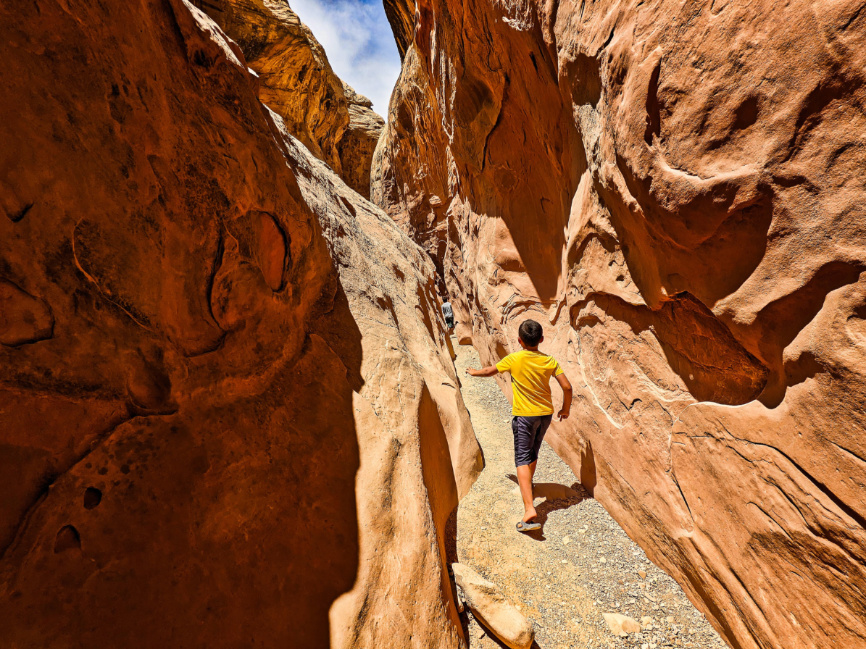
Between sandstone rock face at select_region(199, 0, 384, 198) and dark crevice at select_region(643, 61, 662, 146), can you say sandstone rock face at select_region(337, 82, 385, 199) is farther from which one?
dark crevice at select_region(643, 61, 662, 146)

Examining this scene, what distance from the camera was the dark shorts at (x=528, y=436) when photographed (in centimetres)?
245

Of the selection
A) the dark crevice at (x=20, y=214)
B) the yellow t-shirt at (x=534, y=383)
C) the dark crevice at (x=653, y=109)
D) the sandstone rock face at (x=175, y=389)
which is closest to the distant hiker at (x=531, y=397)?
the yellow t-shirt at (x=534, y=383)

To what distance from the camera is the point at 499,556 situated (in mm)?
2023

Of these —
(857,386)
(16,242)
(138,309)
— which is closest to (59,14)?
(16,242)

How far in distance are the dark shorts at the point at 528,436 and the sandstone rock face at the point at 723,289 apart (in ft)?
1.06

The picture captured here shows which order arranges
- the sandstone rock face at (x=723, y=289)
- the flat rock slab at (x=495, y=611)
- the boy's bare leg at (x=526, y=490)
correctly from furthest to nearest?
the boy's bare leg at (x=526, y=490) < the flat rock slab at (x=495, y=611) < the sandstone rock face at (x=723, y=289)

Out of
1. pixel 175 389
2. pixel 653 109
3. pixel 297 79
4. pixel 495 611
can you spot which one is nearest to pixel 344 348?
pixel 175 389

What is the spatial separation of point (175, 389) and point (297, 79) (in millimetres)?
10076

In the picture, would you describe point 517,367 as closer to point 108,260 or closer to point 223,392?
point 223,392

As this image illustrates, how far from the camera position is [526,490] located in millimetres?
2305

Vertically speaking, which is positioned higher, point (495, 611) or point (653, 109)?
point (653, 109)

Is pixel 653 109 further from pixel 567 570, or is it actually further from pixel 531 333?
pixel 567 570

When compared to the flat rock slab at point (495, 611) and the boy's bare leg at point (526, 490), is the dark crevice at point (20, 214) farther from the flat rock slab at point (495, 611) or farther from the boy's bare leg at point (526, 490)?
the boy's bare leg at point (526, 490)

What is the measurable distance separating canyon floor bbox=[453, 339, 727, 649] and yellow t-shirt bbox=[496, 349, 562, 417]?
22.7 inches
